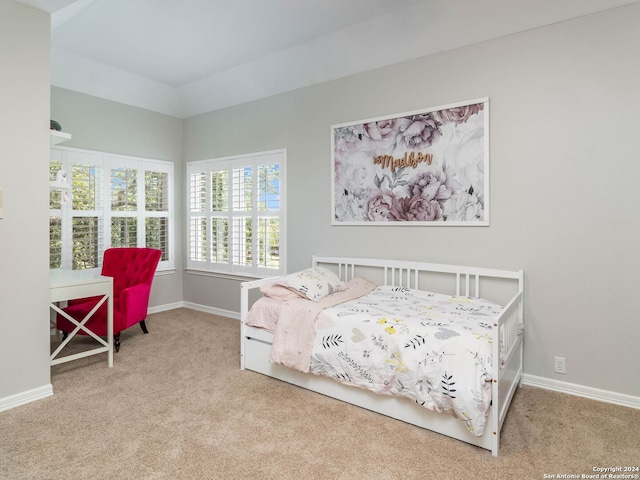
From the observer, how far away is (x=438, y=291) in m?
3.13

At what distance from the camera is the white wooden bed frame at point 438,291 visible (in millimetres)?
1965

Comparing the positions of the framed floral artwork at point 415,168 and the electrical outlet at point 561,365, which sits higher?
the framed floral artwork at point 415,168

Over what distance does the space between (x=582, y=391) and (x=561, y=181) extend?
4.90ft

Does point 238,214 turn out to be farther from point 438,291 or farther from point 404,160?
point 438,291

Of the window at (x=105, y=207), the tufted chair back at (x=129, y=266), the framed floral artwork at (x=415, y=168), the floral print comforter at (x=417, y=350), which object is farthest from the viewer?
the window at (x=105, y=207)

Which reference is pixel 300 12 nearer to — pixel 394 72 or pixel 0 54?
pixel 394 72

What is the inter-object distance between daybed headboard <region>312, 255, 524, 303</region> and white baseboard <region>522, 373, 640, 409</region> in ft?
2.06

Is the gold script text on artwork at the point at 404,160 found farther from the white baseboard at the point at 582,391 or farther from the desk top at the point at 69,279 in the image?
the desk top at the point at 69,279

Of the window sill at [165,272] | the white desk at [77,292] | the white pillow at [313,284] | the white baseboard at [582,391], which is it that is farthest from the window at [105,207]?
the white baseboard at [582,391]

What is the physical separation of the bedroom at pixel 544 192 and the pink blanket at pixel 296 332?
109cm

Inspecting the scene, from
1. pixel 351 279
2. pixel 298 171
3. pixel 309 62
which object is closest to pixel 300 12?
pixel 309 62

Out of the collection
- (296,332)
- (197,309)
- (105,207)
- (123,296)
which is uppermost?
(105,207)

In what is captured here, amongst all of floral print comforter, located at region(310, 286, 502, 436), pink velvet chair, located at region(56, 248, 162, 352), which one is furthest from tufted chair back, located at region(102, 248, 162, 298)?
Answer: floral print comforter, located at region(310, 286, 502, 436)

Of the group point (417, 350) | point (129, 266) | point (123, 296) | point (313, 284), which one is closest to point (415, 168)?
point (313, 284)
